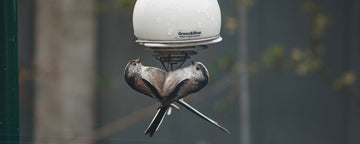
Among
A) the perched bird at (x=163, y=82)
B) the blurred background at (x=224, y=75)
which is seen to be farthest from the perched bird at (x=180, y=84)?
the blurred background at (x=224, y=75)

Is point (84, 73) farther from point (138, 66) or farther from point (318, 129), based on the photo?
point (138, 66)

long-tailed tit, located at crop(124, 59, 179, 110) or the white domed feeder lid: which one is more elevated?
the white domed feeder lid

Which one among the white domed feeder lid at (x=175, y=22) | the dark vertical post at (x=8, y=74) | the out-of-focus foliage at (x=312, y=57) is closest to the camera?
the white domed feeder lid at (x=175, y=22)

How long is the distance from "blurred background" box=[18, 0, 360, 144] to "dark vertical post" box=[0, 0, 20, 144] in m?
1.72

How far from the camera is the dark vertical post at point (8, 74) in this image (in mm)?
1494

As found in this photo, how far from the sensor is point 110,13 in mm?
3393

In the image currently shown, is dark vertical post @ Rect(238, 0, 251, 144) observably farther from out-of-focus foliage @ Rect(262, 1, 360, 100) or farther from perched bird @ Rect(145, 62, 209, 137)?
perched bird @ Rect(145, 62, 209, 137)

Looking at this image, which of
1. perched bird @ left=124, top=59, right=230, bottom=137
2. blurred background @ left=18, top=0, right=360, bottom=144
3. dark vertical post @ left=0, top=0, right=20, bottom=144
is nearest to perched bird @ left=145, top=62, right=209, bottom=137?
perched bird @ left=124, top=59, right=230, bottom=137

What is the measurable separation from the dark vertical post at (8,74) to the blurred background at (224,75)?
1.72 meters

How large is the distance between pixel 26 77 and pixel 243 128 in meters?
1.43

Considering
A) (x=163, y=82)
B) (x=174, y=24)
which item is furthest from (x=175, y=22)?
(x=163, y=82)

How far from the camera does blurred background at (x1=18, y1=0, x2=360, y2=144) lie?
10.8ft

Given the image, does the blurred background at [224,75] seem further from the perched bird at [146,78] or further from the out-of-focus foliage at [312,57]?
the perched bird at [146,78]

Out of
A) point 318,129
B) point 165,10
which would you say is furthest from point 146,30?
point 318,129
